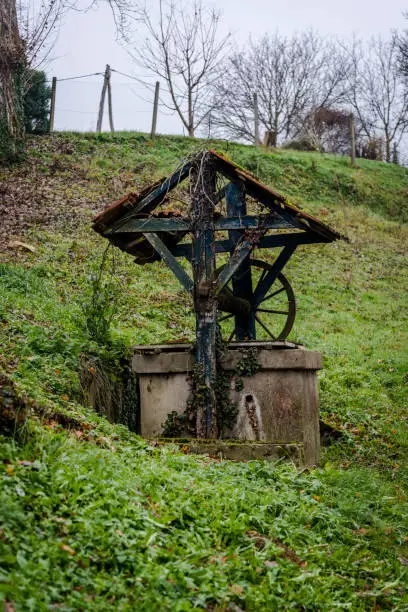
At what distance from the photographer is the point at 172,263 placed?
7250 mm

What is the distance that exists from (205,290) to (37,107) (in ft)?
60.6

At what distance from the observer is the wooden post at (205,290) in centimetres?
715

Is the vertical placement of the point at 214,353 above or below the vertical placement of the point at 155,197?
below

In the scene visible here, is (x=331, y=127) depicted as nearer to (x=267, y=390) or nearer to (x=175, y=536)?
(x=267, y=390)

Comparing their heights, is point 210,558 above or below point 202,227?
below

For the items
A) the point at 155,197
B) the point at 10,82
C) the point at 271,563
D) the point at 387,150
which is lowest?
the point at 271,563

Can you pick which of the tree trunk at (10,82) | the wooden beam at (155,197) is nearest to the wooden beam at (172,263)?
the wooden beam at (155,197)

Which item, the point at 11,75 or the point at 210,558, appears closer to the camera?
the point at 210,558

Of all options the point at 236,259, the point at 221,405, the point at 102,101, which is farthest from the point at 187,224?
the point at 102,101

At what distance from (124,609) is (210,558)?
36.2 inches

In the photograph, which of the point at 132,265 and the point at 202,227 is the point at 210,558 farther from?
the point at 132,265

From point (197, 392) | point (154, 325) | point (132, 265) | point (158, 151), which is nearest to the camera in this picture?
point (197, 392)

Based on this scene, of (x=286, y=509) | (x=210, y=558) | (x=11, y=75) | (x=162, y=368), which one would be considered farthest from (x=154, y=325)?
(x=11, y=75)

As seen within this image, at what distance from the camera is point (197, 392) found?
7.16 meters
